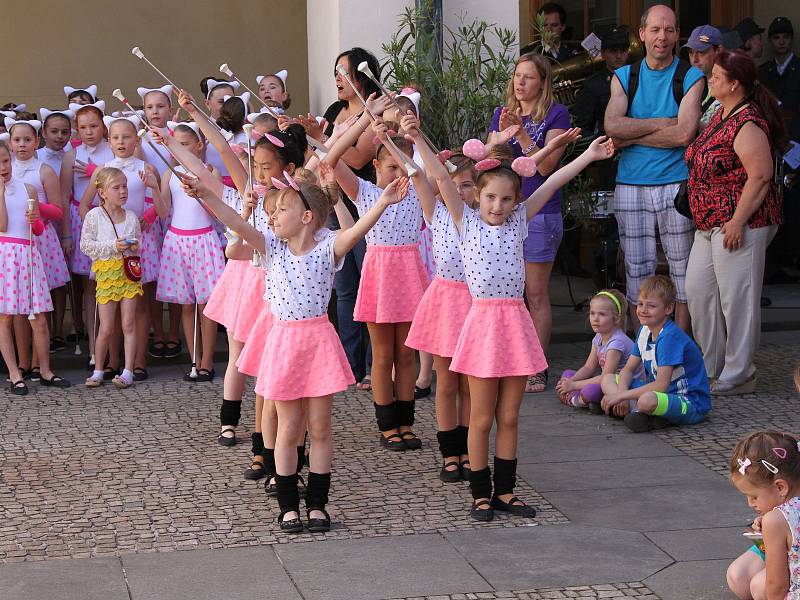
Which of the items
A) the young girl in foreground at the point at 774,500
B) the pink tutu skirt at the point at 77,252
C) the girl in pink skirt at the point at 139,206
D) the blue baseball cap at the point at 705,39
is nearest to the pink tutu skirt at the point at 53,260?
the pink tutu skirt at the point at 77,252

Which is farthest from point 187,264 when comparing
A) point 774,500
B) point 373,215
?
point 774,500

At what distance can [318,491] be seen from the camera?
5285 millimetres

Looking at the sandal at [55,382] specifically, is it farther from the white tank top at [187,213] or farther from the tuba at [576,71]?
the tuba at [576,71]

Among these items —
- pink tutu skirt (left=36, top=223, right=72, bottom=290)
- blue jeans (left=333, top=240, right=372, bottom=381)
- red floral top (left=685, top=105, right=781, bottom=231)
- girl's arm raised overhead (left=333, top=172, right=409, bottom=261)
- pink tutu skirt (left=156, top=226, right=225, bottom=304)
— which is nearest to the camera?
girl's arm raised overhead (left=333, top=172, right=409, bottom=261)

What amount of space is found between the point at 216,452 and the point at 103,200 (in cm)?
240

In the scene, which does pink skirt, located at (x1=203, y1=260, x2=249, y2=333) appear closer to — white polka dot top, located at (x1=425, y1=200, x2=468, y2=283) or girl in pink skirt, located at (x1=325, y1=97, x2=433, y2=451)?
girl in pink skirt, located at (x1=325, y1=97, x2=433, y2=451)

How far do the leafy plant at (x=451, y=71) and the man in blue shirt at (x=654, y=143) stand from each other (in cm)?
84

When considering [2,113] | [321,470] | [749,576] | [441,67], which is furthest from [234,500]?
[2,113]

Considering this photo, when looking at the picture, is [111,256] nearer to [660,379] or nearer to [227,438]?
[227,438]

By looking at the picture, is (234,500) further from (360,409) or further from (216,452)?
(360,409)

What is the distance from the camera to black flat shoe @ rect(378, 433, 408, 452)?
255 inches

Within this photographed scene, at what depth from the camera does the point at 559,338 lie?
9406 millimetres

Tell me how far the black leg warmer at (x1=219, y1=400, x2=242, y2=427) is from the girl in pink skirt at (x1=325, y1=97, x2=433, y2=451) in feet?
2.34

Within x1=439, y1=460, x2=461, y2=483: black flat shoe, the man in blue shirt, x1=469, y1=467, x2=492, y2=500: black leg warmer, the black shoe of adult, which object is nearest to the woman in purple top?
the man in blue shirt
